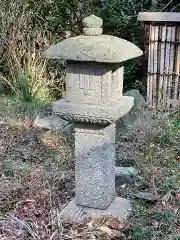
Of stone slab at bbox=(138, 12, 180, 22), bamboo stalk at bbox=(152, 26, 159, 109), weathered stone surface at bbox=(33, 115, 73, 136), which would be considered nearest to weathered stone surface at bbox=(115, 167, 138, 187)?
weathered stone surface at bbox=(33, 115, 73, 136)

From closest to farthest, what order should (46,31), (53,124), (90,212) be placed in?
1. (90,212)
2. (53,124)
3. (46,31)

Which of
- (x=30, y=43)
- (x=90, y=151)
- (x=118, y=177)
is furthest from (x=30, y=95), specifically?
(x=90, y=151)

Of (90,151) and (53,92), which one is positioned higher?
(90,151)

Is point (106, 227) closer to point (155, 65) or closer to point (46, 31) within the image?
point (155, 65)

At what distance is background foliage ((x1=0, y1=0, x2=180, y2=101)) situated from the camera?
657cm

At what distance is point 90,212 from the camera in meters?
2.94

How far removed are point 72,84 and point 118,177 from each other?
1.13 meters

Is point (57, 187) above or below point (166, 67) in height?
below

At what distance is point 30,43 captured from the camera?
7.01 metres

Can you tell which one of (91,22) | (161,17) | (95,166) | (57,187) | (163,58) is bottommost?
(57,187)

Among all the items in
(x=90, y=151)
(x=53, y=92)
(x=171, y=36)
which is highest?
(x=171, y=36)

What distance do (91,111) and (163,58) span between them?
317 centimetres

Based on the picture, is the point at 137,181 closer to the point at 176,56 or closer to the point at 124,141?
A: the point at 124,141

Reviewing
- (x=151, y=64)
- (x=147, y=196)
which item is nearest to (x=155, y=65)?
(x=151, y=64)
